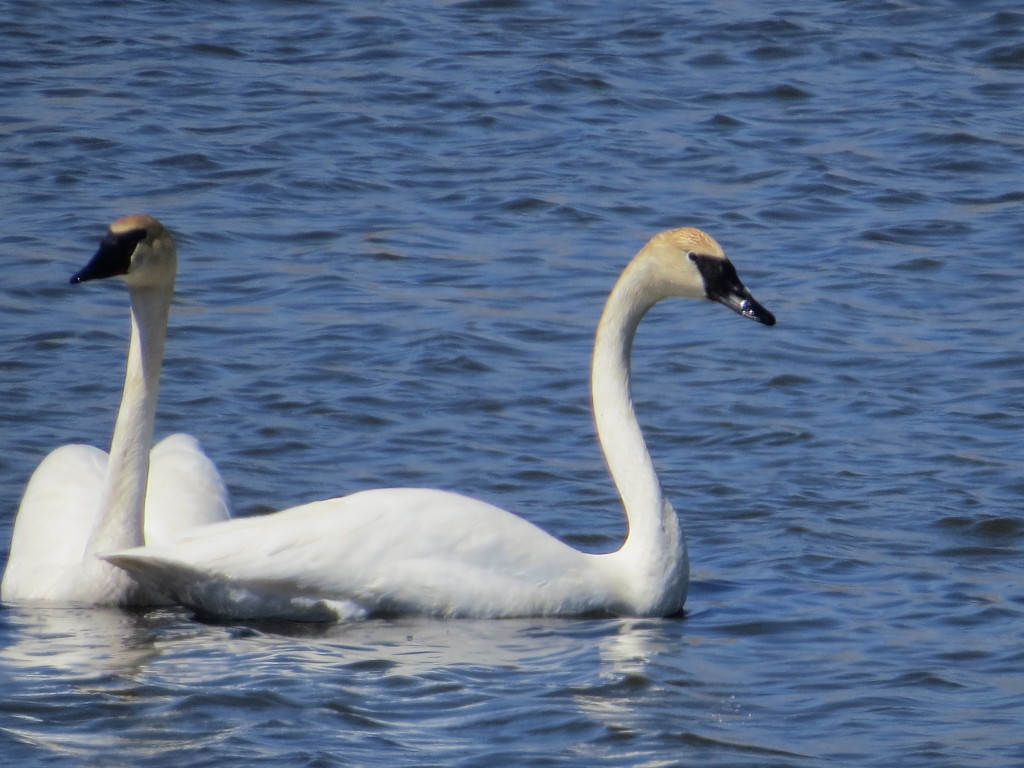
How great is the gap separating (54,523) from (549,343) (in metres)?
3.60

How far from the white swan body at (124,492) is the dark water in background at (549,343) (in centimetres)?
14

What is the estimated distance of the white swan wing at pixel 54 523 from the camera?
21.0ft

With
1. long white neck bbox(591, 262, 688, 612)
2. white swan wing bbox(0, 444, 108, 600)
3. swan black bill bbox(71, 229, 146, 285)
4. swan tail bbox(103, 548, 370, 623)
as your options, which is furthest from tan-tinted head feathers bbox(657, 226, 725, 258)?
white swan wing bbox(0, 444, 108, 600)

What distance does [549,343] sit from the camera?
9.77 m

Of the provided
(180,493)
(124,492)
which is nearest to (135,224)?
(124,492)

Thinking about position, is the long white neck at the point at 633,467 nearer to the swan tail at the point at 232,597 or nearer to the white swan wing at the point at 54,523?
the swan tail at the point at 232,597

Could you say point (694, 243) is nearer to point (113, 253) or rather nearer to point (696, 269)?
point (696, 269)

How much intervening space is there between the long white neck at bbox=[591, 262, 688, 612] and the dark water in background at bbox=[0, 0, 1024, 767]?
18 centimetres

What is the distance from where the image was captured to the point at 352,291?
10.4m

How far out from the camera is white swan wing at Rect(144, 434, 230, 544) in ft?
21.7

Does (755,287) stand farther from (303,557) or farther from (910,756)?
(910,756)

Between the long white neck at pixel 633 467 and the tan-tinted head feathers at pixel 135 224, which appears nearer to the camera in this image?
the tan-tinted head feathers at pixel 135 224

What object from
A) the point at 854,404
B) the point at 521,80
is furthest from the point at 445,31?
the point at 854,404

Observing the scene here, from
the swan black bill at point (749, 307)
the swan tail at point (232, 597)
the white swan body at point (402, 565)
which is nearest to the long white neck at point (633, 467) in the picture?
the white swan body at point (402, 565)
